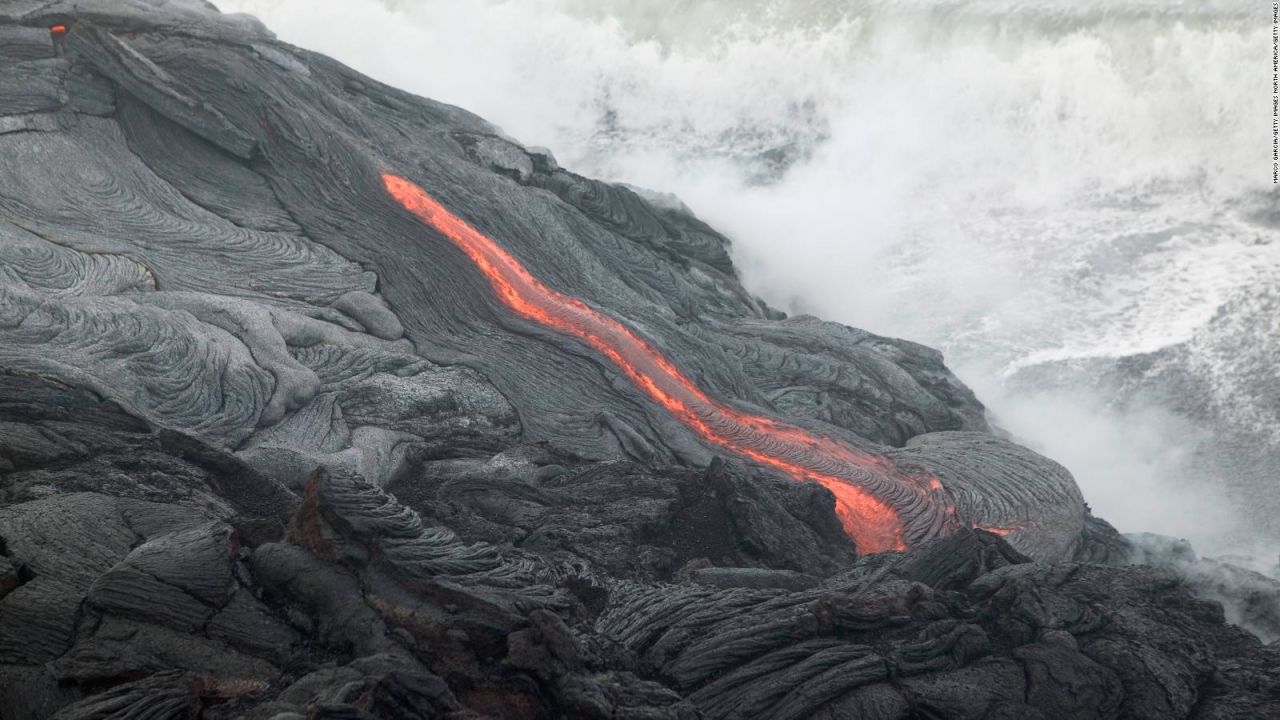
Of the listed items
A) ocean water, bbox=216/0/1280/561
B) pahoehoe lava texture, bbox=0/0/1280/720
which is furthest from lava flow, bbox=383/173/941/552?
ocean water, bbox=216/0/1280/561

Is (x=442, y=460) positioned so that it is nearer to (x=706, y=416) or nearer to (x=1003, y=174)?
(x=706, y=416)

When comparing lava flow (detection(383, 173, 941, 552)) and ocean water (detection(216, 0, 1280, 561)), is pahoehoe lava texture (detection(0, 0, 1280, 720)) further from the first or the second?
ocean water (detection(216, 0, 1280, 561))

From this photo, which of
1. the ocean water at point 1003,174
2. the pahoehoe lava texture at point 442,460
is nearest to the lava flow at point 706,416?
the pahoehoe lava texture at point 442,460

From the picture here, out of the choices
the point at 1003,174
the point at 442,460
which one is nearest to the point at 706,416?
the point at 442,460

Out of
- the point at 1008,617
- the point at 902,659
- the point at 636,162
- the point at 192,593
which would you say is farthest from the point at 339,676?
the point at 636,162

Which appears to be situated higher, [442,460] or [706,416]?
[706,416]

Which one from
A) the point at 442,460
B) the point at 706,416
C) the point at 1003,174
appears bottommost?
the point at 442,460
